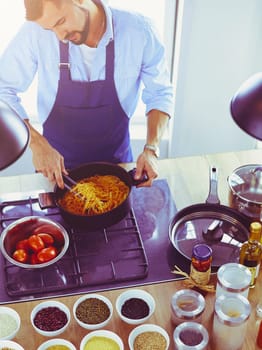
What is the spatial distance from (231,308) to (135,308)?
0.31 metres

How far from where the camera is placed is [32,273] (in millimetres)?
1823

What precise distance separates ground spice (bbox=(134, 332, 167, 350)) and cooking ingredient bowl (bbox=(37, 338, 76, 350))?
19cm

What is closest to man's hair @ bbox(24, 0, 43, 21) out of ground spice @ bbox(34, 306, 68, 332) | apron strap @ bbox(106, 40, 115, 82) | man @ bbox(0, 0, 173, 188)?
man @ bbox(0, 0, 173, 188)

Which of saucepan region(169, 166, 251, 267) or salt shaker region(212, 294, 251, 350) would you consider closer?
salt shaker region(212, 294, 251, 350)

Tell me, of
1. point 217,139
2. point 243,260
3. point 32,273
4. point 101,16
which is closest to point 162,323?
point 243,260

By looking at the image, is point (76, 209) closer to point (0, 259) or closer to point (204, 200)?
point (0, 259)

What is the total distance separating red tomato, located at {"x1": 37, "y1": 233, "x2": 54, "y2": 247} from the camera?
1889 mm

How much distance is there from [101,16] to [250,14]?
3.23 ft

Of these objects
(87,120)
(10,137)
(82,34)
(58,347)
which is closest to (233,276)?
(58,347)

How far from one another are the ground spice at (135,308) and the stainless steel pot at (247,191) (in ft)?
1.70

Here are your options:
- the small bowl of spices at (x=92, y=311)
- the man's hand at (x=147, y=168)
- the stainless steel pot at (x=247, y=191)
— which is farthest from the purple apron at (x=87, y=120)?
the small bowl of spices at (x=92, y=311)

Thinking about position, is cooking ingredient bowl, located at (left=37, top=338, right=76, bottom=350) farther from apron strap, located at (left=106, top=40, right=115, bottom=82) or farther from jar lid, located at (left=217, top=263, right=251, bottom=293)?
apron strap, located at (left=106, top=40, right=115, bottom=82)

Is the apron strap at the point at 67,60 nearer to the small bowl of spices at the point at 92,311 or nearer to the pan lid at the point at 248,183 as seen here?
the pan lid at the point at 248,183

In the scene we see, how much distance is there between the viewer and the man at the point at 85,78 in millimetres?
2111
